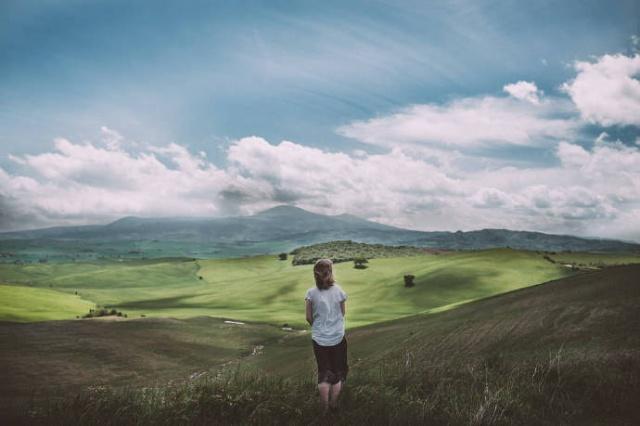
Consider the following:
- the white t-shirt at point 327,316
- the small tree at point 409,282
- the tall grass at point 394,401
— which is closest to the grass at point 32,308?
the tall grass at point 394,401

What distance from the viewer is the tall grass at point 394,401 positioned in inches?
277

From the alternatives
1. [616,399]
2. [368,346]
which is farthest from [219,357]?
[616,399]

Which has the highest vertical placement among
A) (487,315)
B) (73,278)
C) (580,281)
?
(580,281)

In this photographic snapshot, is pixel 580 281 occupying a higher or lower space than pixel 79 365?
higher

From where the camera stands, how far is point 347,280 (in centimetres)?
9456

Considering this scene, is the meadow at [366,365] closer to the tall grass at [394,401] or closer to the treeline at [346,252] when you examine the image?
the tall grass at [394,401]

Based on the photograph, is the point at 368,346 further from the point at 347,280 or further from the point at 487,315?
the point at 347,280

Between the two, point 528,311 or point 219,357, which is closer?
point 528,311

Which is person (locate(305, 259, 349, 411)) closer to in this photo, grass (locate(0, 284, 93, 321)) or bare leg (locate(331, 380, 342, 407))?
bare leg (locate(331, 380, 342, 407))

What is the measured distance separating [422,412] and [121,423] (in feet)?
15.1

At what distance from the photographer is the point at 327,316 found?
27.3 ft

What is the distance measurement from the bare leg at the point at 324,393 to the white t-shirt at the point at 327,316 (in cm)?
77

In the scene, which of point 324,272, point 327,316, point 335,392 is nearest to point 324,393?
point 335,392

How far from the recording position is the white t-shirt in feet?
27.3
